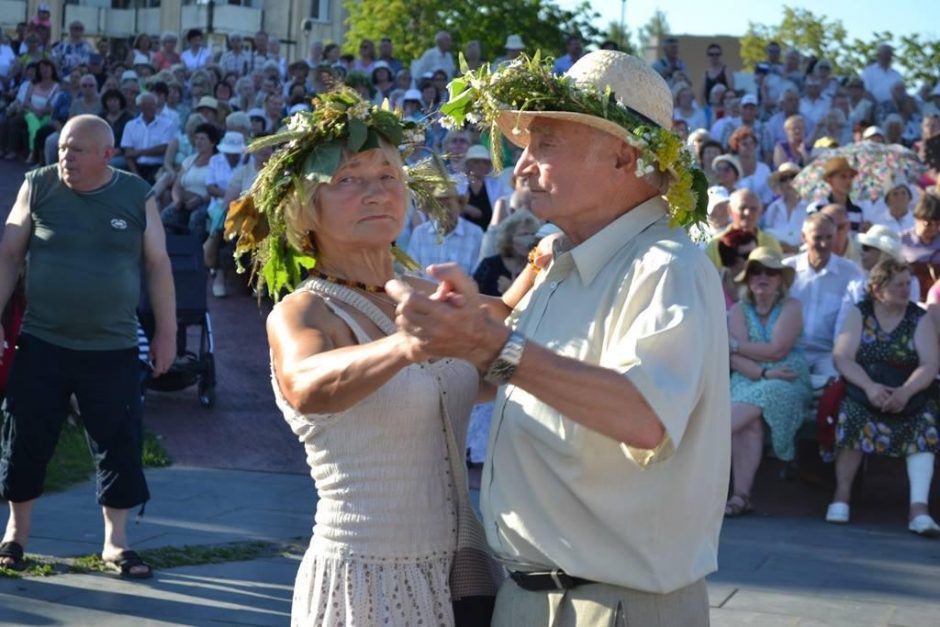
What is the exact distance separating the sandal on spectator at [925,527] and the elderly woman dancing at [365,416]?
526 centimetres

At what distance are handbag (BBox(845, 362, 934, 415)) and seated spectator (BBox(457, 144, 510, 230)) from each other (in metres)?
5.40

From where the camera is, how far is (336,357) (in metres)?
2.96

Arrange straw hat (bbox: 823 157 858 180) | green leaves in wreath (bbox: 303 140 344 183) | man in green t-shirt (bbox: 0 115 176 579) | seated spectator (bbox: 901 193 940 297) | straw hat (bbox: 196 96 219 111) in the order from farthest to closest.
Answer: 1. straw hat (bbox: 196 96 219 111)
2. straw hat (bbox: 823 157 858 180)
3. seated spectator (bbox: 901 193 940 297)
4. man in green t-shirt (bbox: 0 115 176 579)
5. green leaves in wreath (bbox: 303 140 344 183)

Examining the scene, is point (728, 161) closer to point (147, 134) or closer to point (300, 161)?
point (147, 134)

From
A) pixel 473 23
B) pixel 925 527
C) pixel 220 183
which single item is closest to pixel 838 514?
pixel 925 527

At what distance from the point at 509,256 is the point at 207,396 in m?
2.62

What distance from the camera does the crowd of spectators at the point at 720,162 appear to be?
29.4 ft

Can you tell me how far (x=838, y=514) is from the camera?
833 centimetres

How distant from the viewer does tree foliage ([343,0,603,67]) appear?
34.9 meters

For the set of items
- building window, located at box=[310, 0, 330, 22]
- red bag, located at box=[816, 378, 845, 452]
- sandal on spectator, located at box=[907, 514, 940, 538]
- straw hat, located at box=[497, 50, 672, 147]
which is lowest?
sandal on spectator, located at box=[907, 514, 940, 538]

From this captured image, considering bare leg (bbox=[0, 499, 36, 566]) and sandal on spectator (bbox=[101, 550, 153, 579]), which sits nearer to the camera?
sandal on spectator (bbox=[101, 550, 153, 579])

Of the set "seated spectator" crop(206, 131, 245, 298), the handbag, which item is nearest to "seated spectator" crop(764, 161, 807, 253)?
the handbag

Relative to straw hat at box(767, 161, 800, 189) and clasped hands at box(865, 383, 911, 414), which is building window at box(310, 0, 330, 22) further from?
clasped hands at box(865, 383, 911, 414)

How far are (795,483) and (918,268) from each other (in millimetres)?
2051
